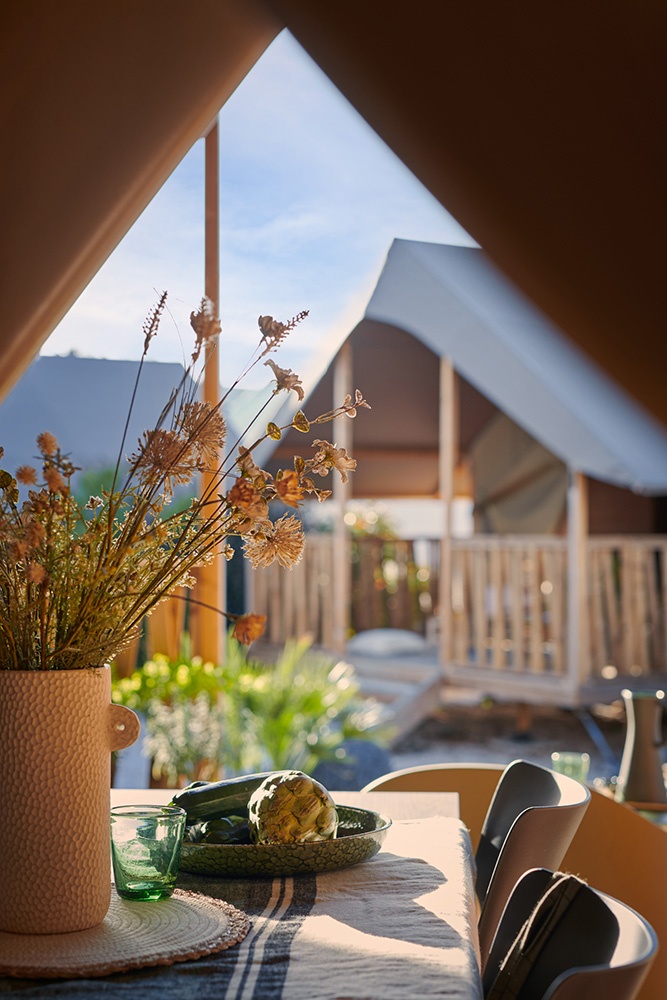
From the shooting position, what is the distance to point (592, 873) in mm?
2129

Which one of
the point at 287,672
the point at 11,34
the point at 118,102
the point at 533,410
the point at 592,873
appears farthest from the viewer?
the point at 533,410

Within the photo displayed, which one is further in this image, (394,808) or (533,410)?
(533,410)

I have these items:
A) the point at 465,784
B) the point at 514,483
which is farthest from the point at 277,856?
the point at 514,483

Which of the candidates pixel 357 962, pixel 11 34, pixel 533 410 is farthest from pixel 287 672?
pixel 357 962

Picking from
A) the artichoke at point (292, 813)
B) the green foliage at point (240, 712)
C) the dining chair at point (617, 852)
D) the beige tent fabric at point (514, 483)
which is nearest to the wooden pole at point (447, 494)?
the beige tent fabric at point (514, 483)

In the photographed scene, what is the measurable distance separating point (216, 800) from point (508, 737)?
229 inches

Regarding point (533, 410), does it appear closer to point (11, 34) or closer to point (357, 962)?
point (11, 34)

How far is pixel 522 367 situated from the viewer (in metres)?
6.18

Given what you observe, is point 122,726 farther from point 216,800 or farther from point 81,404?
point 81,404

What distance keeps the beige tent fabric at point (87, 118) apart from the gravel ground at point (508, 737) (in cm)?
460

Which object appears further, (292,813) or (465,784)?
(465,784)

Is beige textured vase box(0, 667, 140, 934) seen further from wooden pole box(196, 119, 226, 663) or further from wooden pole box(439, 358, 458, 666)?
wooden pole box(439, 358, 458, 666)

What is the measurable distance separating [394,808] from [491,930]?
274mm

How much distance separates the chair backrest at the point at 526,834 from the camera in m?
1.52
